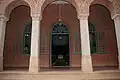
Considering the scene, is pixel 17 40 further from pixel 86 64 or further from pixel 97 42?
pixel 97 42

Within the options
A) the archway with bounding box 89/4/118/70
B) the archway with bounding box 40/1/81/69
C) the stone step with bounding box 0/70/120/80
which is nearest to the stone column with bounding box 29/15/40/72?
the stone step with bounding box 0/70/120/80

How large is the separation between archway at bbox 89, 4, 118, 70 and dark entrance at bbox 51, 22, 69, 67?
6.11 feet

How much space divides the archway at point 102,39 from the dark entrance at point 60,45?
186cm

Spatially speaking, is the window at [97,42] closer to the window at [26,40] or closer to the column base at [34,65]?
the window at [26,40]

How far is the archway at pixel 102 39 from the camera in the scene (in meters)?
10.0

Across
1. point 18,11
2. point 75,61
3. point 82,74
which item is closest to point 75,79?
point 82,74

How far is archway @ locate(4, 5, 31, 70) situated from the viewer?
Result: 10.0 metres

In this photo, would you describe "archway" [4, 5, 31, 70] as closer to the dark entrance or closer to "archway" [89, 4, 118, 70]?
the dark entrance

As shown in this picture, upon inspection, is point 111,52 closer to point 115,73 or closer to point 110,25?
point 110,25

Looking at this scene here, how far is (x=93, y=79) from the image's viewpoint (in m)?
6.44

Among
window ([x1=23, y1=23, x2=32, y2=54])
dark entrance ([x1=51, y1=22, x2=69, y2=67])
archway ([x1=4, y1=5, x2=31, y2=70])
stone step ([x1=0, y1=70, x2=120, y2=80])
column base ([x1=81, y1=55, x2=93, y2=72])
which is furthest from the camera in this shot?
dark entrance ([x1=51, y1=22, x2=69, y2=67])

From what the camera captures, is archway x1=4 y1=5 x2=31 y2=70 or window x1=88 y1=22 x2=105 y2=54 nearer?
archway x1=4 y1=5 x2=31 y2=70

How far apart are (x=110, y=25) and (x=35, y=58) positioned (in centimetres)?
619

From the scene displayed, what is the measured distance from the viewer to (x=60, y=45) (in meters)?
10.6
